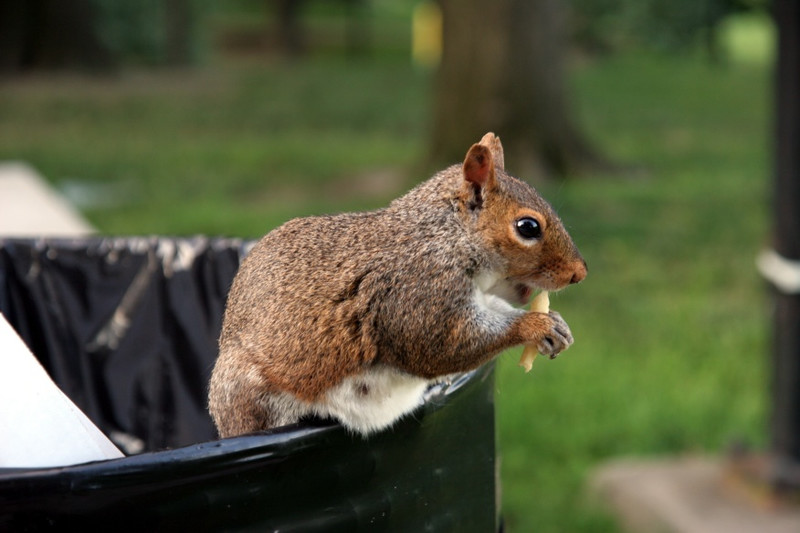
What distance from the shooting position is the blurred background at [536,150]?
4004 mm

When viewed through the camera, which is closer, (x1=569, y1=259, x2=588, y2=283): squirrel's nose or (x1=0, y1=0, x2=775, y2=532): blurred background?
(x1=569, y1=259, x2=588, y2=283): squirrel's nose

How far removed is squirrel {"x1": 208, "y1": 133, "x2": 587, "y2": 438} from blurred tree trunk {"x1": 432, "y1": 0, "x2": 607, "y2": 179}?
5571 millimetres

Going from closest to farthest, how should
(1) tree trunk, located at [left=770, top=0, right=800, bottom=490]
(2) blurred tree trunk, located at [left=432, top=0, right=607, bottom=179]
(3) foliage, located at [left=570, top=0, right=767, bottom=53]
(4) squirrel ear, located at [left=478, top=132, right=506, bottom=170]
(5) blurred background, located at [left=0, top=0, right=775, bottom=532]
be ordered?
(4) squirrel ear, located at [left=478, top=132, right=506, bottom=170] < (1) tree trunk, located at [left=770, top=0, right=800, bottom=490] < (5) blurred background, located at [left=0, top=0, right=775, bottom=532] < (2) blurred tree trunk, located at [left=432, top=0, right=607, bottom=179] < (3) foliage, located at [left=570, top=0, right=767, bottom=53]

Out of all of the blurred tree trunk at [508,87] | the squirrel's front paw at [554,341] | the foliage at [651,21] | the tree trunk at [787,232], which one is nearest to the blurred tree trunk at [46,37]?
the foliage at [651,21]

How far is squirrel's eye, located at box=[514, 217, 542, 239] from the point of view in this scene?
55.4 inches

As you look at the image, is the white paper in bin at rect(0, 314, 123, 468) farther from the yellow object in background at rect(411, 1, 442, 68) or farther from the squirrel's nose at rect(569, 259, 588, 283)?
the yellow object in background at rect(411, 1, 442, 68)

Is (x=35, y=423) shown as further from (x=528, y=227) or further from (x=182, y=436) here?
(x=182, y=436)

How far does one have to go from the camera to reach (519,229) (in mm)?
1408

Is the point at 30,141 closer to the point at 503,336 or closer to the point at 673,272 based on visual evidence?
the point at 673,272

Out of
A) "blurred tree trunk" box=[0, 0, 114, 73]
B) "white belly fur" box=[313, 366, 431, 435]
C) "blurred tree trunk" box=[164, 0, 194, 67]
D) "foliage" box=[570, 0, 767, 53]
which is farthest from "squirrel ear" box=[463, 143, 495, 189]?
"blurred tree trunk" box=[164, 0, 194, 67]

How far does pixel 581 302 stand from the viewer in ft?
16.6

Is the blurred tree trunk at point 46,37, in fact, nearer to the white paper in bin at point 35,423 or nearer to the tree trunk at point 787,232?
the tree trunk at point 787,232

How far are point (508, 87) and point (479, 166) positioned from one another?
19.5ft

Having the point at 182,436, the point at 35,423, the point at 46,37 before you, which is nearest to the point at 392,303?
the point at 35,423
